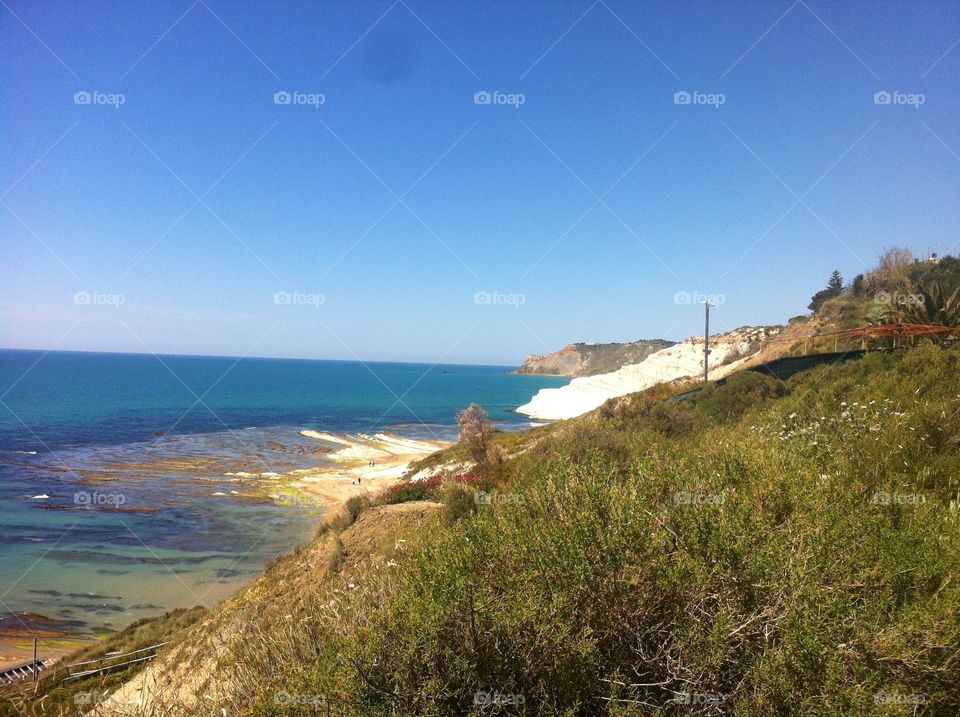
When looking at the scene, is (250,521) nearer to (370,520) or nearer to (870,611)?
(370,520)

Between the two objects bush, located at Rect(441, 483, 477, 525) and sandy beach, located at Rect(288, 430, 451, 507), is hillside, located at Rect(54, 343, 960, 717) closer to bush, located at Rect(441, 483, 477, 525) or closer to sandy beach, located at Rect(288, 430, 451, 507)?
bush, located at Rect(441, 483, 477, 525)

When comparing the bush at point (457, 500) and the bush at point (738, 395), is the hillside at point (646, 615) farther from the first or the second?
the bush at point (738, 395)

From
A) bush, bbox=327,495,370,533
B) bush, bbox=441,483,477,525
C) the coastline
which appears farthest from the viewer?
the coastline

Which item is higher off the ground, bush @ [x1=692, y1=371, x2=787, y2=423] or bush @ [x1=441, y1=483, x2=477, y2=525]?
bush @ [x1=692, y1=371, x2=787, y2=423]

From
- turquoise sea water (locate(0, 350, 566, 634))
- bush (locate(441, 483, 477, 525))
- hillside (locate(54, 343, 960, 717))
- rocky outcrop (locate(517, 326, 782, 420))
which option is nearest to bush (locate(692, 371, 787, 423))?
bush (locate(441, 483, 477, 525))

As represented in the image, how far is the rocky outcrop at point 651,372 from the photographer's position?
55278mm

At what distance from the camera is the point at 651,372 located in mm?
72562

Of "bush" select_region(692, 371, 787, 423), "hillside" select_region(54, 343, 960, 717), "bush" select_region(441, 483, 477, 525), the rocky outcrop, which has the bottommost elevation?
"bush" select_region(441, 483, 477, 525)

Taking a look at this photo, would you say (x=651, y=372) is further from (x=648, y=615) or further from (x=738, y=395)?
(x=648, y=615)

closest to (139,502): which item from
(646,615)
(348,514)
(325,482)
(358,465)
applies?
(325,482)

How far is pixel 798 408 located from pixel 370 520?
10.4 meters

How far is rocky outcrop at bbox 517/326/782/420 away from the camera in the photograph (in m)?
55.3

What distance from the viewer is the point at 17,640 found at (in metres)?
17.9

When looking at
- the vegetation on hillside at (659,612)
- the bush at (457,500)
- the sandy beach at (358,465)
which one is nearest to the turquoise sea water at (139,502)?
the sandy beach at (358,465)
